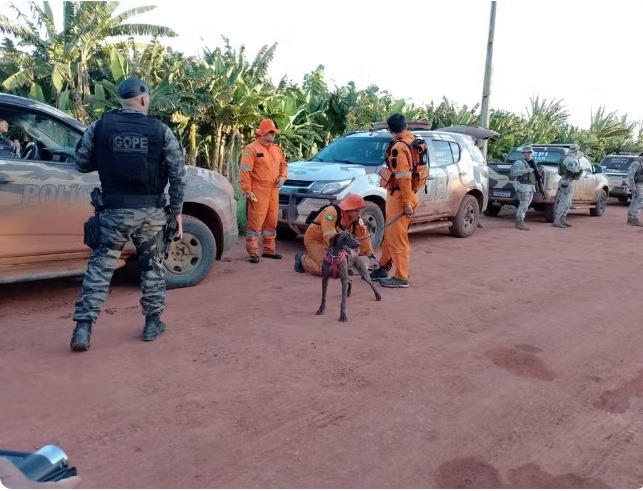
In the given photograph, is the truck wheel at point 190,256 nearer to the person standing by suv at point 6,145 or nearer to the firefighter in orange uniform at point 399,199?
the person standing by suv at point 6,145

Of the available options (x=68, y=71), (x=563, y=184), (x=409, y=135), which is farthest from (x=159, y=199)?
(x=68, y=71)

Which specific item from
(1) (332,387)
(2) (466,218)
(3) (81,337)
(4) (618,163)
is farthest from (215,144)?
(4) (618,163)

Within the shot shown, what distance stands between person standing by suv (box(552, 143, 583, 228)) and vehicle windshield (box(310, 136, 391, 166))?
201 inches

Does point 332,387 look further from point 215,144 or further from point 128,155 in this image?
point 215,144

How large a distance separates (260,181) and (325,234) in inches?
82.4

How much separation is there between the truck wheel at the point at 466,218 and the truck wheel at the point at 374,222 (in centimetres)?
228

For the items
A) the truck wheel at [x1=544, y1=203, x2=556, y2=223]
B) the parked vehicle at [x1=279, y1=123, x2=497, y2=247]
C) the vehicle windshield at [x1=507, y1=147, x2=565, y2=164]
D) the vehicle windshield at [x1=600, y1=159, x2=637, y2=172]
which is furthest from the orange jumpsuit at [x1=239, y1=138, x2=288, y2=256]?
the vehicle windshield at [x1=600, y1=159, x2=637, y2=172]

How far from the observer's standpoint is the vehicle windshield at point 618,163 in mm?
19000

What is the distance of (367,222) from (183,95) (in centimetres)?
631

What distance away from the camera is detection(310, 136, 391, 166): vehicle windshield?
877 centimetres

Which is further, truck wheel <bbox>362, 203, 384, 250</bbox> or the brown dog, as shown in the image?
truck wheel <bbox>362, 203, 384, 250</bbox>

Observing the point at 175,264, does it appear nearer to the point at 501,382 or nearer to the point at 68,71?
the point at 501,382

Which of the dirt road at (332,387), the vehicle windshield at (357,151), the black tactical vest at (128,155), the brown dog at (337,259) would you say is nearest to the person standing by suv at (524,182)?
the vehicle windshield at (357,151)

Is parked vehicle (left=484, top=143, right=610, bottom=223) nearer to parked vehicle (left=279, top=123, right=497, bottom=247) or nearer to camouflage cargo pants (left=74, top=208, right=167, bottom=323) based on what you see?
parked vehicle (left=279, top=123, right=497, bottom=247)
